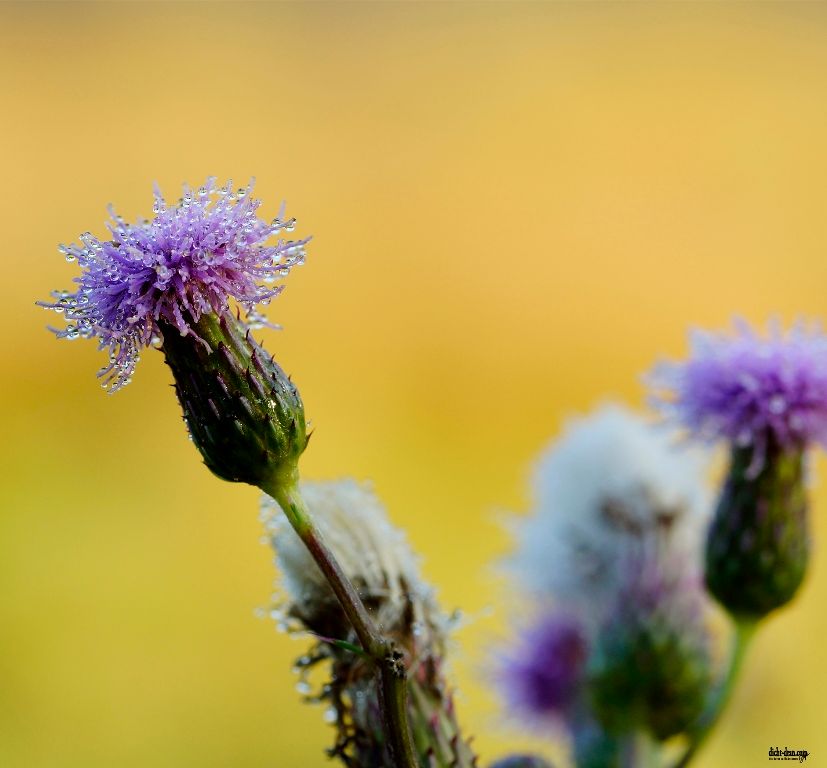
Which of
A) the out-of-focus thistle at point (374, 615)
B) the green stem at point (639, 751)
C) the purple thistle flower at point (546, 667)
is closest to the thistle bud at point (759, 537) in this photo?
the green stem at point (639, 751)

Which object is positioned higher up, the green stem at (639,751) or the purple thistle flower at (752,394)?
the purple thistle flower at (752,394)

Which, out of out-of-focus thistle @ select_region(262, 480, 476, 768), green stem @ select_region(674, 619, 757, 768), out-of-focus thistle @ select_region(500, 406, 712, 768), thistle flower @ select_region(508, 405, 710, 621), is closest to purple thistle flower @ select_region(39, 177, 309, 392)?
out-of-focus thistle @ select_region(262, 480, 476, 768)

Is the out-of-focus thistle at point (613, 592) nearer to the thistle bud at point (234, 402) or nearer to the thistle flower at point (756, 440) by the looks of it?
the thistle flower at point (756, 440)

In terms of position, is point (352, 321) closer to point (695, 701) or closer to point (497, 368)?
point (497, 368)

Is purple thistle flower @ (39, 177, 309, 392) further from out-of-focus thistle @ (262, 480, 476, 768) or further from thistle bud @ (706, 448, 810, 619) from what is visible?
thistle bud @ (706, 448, 810, 619)

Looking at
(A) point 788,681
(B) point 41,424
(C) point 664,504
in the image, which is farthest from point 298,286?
(C) point 664,504

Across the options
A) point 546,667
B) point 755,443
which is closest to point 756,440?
point 755,443

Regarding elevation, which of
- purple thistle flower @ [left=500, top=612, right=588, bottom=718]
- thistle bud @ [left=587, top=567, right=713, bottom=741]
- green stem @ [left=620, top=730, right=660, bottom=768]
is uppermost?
purple thistle flower @ [left=500, top=612, right=588, bottom=718]

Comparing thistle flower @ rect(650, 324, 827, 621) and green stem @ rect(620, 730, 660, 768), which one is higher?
thistle flower @ rect(650, 324, 827, 621)
